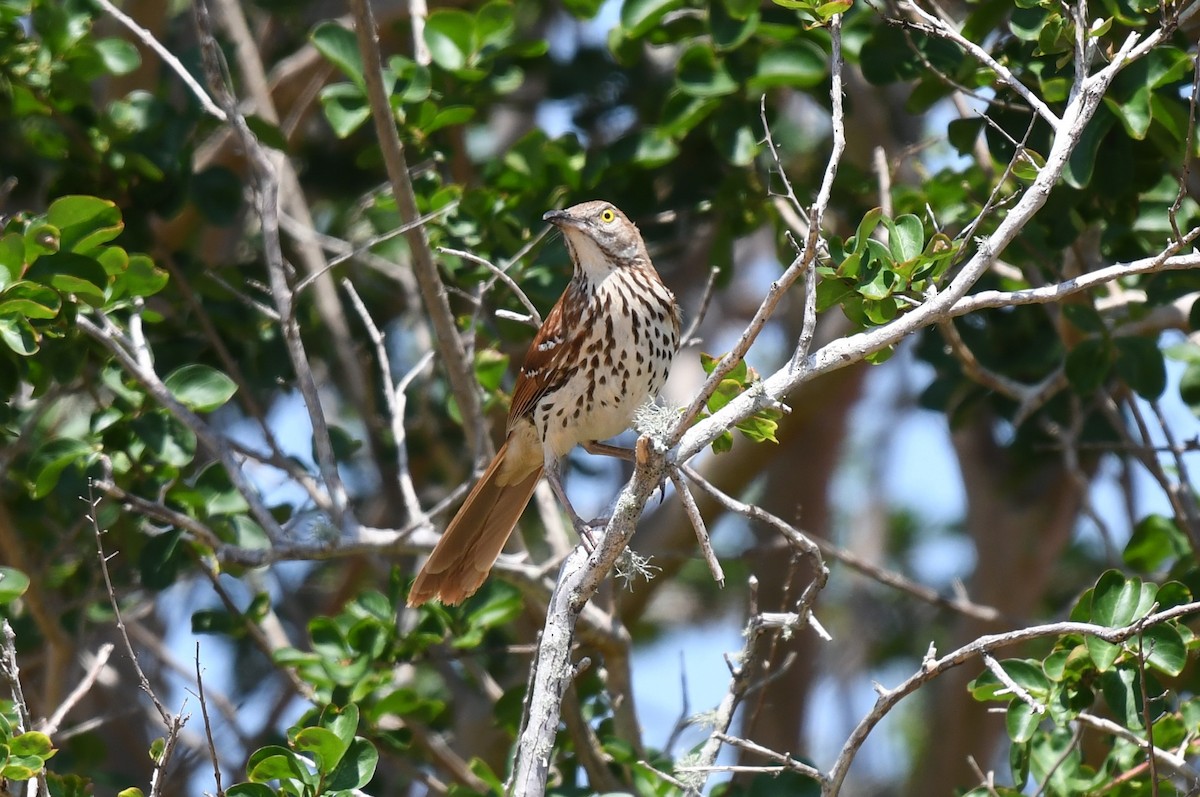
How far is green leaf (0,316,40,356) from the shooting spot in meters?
3.14

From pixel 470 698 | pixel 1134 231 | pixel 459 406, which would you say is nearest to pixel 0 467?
pixel 459 406

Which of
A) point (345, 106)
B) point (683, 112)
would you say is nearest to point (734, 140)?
point (683, 112)

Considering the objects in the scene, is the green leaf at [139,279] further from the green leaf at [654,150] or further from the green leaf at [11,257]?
the green leaf at [654,150]

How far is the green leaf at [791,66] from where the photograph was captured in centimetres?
391

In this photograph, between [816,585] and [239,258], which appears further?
[239,258]

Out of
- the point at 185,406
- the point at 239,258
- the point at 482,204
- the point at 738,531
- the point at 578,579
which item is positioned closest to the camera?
the point at 578,579

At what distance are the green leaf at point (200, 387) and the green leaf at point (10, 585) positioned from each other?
60cm

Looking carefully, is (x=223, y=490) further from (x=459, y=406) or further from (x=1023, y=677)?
(x=1023, y=677)

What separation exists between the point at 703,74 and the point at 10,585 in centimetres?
232

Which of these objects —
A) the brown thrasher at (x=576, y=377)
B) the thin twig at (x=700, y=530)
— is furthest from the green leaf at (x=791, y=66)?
the thin twig at (x=700, y=530)

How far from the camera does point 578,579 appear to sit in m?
2.79

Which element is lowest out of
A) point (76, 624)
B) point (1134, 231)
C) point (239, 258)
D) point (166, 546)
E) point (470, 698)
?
point (470, 698)

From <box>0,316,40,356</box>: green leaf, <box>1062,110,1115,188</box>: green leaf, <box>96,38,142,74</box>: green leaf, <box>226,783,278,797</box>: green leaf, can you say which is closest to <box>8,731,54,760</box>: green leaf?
<box>226,783,278,797</box>: green leaf

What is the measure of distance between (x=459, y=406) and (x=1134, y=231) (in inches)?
75.0
